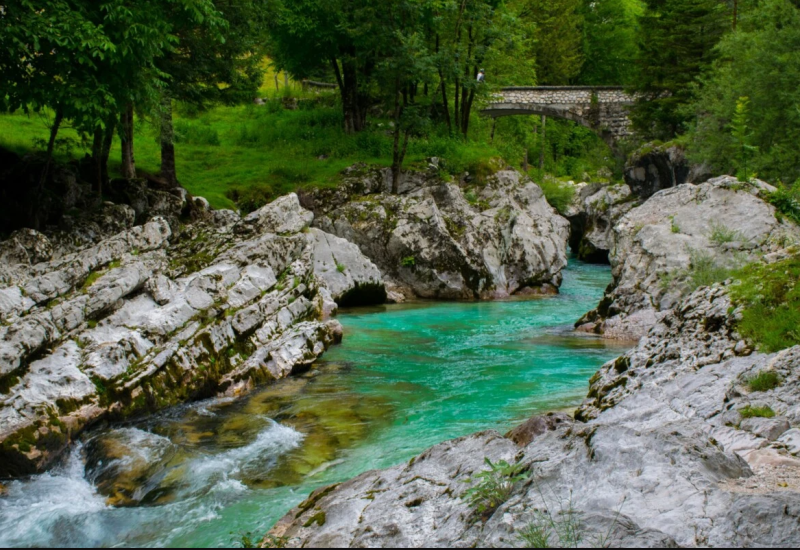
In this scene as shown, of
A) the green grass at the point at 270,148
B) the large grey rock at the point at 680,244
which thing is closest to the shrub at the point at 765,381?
the large grey rock at the point at 680,244

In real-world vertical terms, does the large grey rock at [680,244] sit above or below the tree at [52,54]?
below

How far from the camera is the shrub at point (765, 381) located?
6023 mm

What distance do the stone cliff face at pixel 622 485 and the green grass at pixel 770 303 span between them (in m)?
0.32

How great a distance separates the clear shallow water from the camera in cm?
670

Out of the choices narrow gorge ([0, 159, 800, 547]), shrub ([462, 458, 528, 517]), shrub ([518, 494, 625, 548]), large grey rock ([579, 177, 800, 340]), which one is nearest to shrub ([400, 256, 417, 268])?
narrow gorge ([0, 159, 800, 547])

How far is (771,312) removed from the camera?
7383mm

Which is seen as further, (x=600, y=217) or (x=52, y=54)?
(x=600, y=217)

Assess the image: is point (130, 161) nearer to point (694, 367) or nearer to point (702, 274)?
point (702, 274)

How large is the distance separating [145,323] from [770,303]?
9399mm

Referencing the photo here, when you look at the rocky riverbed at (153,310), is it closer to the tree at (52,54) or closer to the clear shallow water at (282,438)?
the clear shallow water at (282,438)

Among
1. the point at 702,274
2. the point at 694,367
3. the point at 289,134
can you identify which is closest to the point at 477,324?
the point at 702,274

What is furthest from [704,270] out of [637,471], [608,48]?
[608,48]

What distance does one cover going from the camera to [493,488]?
4559mm

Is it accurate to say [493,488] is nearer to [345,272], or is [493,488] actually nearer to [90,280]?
[90,280]
